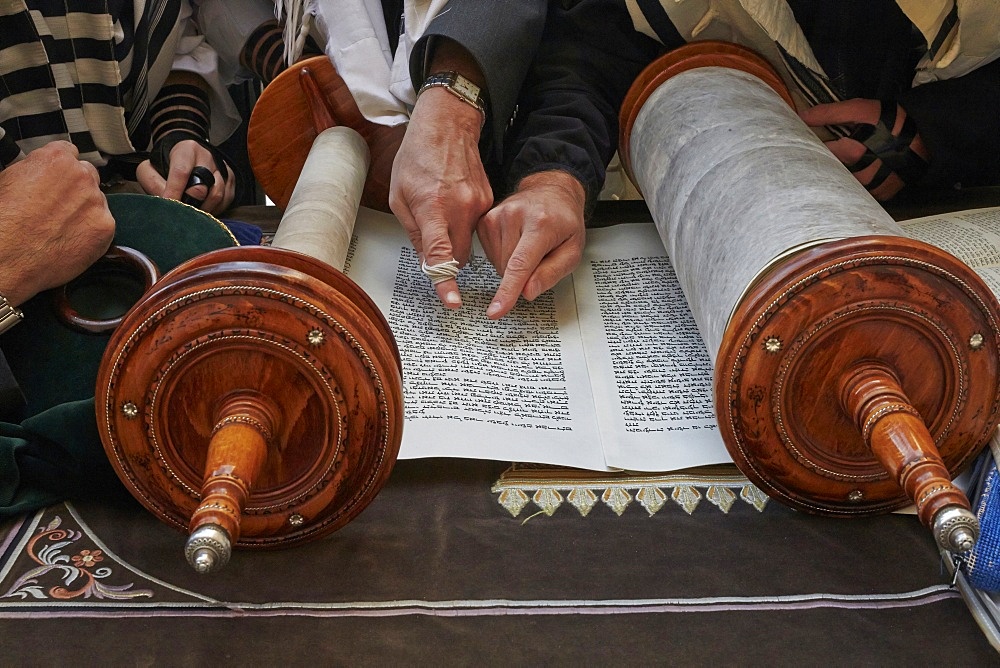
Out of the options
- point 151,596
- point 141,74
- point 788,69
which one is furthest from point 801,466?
point 141,74

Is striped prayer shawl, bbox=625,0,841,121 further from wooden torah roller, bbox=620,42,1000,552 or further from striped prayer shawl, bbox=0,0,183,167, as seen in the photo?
striped prayer shawl, bbox=0,0,183,167

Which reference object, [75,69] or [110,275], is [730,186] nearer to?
[110,275]

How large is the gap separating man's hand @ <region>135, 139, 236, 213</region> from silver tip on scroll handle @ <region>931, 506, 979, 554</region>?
1.09m

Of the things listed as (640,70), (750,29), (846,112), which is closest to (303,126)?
(640,70)

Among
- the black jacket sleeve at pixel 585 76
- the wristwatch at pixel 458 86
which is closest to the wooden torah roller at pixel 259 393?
the wristwatch at pixel 458 86

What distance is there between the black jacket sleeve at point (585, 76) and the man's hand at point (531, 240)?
4.7 inches

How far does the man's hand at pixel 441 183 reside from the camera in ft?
3.32

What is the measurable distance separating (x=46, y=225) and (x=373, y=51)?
514 mm

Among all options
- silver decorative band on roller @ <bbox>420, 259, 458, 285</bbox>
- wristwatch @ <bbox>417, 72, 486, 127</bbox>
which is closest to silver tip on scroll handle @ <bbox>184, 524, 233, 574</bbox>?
silver decorative band on roller @ <bbox>420, 259, 458, 285</bbox>

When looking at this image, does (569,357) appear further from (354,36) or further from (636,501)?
(354,36)

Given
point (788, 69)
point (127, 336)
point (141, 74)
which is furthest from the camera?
point (141, 74)

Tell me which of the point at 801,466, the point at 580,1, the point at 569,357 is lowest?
the point at 569,357

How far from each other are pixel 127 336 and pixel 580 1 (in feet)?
2.91

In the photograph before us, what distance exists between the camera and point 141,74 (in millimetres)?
1357
